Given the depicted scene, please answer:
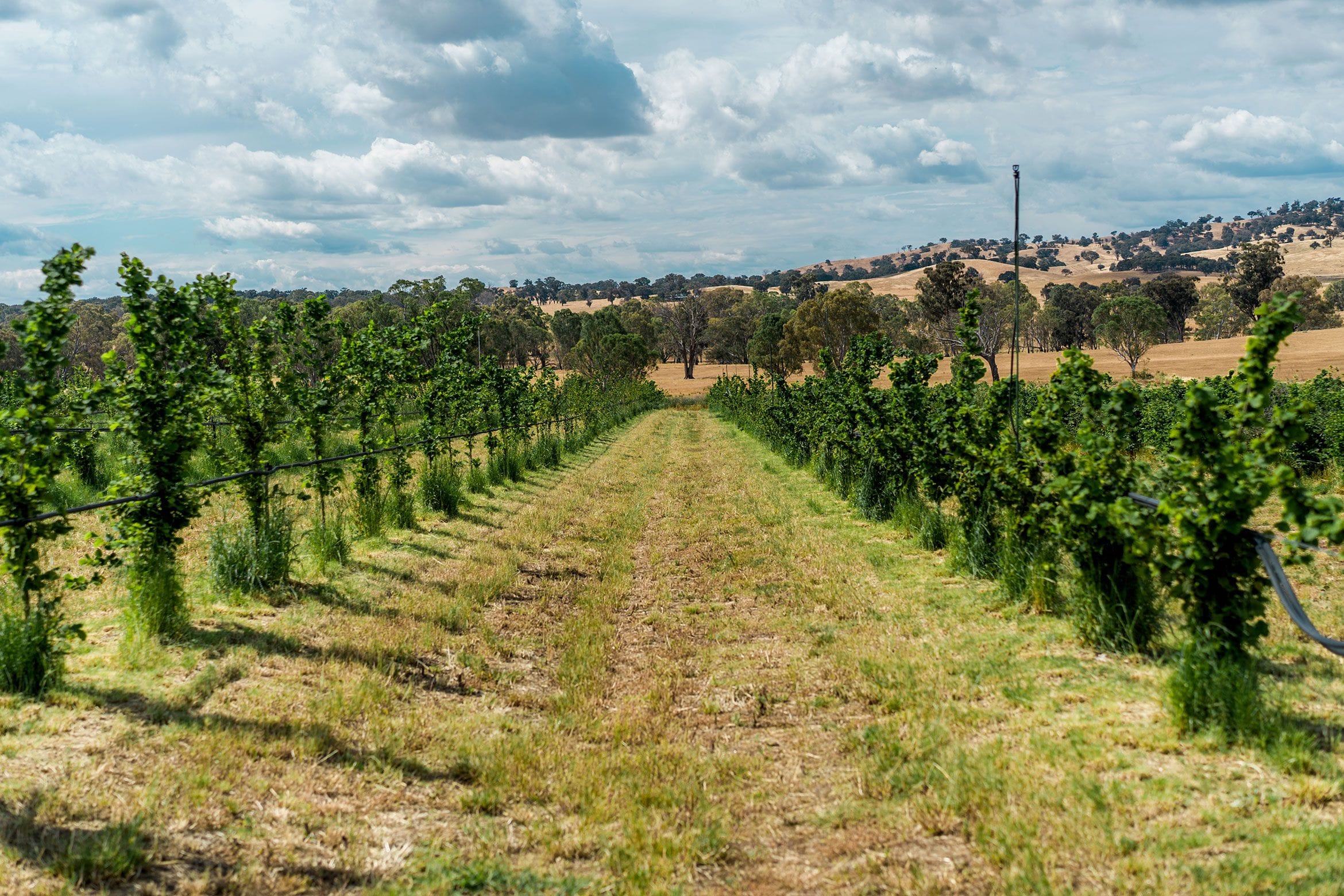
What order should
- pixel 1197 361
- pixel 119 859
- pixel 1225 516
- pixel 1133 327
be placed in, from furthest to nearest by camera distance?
pixel 1133 327 → pixel 1197 361 → pixel 1225 516 → pixel 119 859

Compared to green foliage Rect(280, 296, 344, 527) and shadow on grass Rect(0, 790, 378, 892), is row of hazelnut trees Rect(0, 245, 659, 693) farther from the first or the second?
shadow on grass Rect(0, 790, 378, 892)

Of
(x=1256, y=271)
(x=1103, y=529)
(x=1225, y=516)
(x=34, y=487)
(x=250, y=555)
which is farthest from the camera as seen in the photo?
(x=1256, y=271)

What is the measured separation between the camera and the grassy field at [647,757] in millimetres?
4184

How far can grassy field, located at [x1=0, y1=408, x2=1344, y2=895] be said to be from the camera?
4184 millimetres

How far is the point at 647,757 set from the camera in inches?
219

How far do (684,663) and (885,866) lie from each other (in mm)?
3388

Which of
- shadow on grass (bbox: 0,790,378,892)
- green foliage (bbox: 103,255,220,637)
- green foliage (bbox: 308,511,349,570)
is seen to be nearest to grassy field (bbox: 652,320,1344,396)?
green foliage (bbox: 308,511,349,570)

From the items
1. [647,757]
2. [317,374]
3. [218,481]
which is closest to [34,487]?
[218,481]

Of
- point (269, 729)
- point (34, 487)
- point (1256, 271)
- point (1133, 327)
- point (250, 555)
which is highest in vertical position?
point (1256, 271)

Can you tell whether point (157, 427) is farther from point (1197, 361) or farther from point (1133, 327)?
point (1197, 361)

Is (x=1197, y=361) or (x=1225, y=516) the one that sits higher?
(x=1197, y=361)

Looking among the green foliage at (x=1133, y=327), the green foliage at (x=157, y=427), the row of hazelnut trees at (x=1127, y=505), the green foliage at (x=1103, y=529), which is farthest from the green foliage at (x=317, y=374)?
the green foliage at (x=1133, y=327)

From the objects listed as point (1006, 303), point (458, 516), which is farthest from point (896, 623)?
point (1006, 303)

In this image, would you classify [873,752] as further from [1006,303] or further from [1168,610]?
[1006,303]
